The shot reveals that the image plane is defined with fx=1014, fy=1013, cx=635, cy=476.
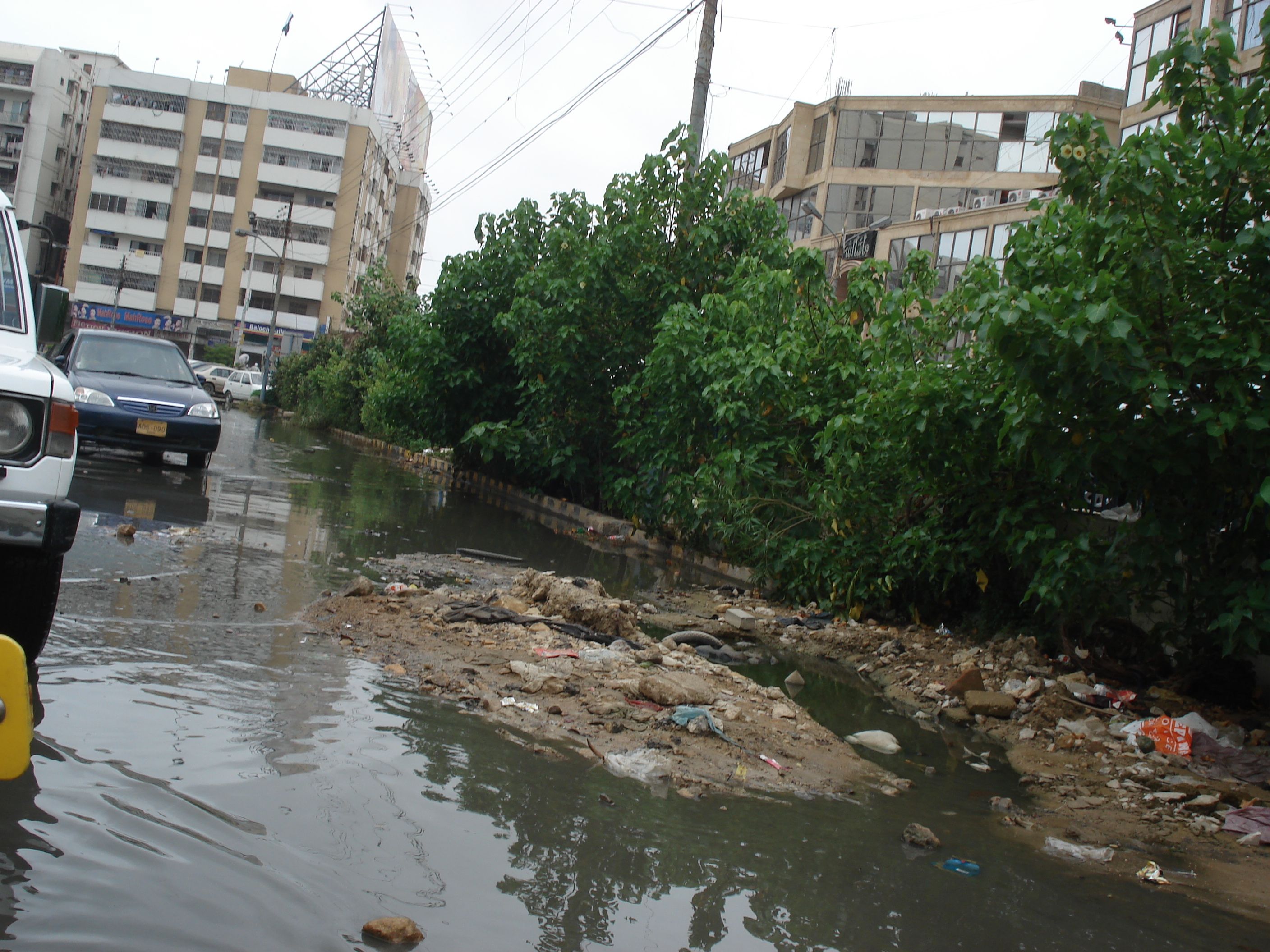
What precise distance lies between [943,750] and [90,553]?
583 centimetres

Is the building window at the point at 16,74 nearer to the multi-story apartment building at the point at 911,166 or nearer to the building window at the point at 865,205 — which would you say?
→ the multi-story apartment building at the point at 911,166

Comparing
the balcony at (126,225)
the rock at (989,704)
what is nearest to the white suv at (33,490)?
the rock at (989,704)

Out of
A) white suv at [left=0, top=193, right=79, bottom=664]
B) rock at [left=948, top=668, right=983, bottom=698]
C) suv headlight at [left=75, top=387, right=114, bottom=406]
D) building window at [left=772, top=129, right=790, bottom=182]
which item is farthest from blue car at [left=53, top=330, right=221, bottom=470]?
building window at [left=772, top=129, right=790, bottom=182]

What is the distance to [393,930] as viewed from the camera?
103 inches

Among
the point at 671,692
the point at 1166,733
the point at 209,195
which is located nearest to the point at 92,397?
the point at 671,692

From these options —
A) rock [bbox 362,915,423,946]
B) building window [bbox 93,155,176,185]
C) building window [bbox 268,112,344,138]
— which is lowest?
rock [bbox 362,915,423,946]

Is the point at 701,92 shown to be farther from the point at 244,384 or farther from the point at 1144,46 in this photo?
the point at 244,384

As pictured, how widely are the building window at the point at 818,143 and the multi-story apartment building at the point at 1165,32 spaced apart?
44.4ft

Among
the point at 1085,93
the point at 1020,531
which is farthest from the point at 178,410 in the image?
the point at 1085,93

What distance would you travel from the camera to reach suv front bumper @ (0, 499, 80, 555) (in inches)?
145

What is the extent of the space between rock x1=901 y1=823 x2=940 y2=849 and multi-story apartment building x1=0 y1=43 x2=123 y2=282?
7299cm

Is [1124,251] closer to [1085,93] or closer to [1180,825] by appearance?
[1180,825]

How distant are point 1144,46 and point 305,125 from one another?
53618 millimetres

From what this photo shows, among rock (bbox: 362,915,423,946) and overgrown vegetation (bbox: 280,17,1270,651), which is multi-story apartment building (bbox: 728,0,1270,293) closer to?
overgrown vegetation (bbox: 280,17,1270,651)
